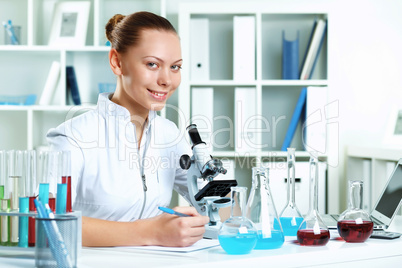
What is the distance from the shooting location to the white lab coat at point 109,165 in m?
1.74

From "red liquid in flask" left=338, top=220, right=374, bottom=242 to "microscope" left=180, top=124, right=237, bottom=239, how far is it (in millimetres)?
318

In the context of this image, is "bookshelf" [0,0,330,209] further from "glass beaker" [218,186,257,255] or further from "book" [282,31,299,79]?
"glass beaker" [218,186,257,255]

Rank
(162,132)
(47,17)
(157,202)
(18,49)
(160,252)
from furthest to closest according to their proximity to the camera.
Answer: (47,17) → (18,49) → (162,132) → (157,202) → (160,252)

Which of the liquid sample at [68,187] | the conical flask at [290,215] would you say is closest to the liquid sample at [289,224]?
the conical flask at [290,215]

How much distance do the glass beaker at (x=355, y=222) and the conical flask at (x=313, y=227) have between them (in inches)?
2.7

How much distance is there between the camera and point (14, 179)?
50.7 inches

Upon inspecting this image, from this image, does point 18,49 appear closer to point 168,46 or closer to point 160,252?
point 168,46

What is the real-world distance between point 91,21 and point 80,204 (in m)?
2.02

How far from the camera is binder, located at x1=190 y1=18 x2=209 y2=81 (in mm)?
3312

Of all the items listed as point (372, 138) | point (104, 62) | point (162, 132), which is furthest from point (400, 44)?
point (162, 132)

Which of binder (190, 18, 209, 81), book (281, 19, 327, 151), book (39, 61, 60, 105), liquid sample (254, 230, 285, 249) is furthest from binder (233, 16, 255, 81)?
liquid sample (254, 230, 285, 249)

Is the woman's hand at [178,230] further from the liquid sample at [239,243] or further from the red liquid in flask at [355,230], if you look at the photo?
the red liquid in flask at [355,230]

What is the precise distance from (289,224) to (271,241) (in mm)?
229

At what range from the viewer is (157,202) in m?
1.85
